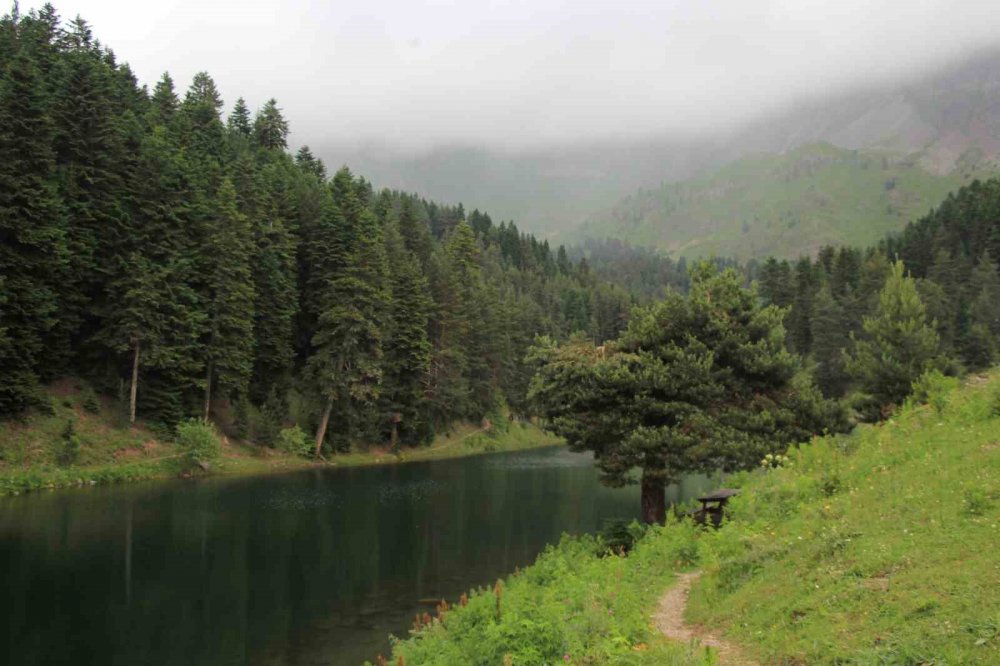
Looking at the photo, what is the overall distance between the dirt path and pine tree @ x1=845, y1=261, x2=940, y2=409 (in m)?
28.2

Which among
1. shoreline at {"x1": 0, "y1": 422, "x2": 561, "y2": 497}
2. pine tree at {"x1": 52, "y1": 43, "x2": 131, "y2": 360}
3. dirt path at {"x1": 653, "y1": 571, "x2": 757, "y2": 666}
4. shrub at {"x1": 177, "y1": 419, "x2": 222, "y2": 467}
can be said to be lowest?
shoreline at {"x1": 0, "y1": 422, "x2": 561, "y2": 497}

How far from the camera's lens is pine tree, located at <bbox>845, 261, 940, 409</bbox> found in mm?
39219

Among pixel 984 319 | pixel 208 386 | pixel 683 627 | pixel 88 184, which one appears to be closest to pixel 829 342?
pixel 984 319

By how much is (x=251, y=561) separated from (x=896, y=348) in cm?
3575

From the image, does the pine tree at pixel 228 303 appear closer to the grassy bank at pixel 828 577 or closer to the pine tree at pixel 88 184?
the pine tree at pixel 88 184

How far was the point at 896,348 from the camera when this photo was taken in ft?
133

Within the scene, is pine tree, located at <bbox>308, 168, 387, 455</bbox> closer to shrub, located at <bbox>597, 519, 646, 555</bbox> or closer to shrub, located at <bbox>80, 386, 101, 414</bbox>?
shrub, located at <bbox>80, 386, 101, 414</bbox>

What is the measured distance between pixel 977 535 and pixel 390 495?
38085 millimetres

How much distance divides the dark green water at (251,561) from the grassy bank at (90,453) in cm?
206

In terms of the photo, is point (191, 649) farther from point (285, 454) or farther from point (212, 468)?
point (285, 454)

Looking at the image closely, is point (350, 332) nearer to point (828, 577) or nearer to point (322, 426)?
point (322, 426)

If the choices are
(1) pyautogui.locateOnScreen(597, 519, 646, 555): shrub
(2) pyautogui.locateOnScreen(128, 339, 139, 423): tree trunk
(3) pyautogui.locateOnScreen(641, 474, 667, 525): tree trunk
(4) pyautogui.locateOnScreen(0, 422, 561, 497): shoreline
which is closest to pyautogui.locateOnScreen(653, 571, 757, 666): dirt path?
(1) pyautogui.locateOnScreen(597, 519, 646, 555): shrub

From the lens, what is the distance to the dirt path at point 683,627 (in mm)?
9620

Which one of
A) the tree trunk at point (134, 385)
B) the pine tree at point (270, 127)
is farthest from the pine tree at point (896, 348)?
the pine tree at point (270, 127)
